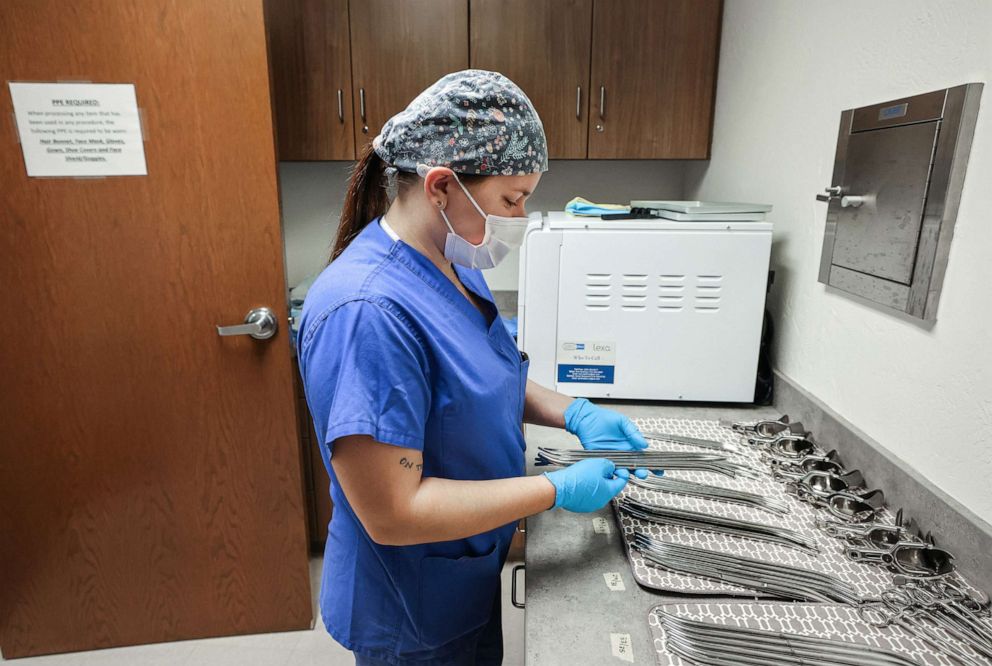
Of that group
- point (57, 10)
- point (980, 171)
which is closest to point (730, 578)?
point (980, 171)

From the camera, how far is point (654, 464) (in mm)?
1051

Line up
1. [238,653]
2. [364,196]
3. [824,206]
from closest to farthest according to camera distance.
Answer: [364,196], [824,206], [238,653]

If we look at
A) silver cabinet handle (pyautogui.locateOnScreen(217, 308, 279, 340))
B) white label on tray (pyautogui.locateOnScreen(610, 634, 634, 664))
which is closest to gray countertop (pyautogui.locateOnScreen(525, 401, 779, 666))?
white label on tray (pyautogui.locateOnScreen(610, 634, 634, 664))

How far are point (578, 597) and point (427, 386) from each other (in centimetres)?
35

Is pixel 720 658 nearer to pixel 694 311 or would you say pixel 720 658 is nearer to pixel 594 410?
pixel 594 410

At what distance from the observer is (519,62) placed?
6.08 feet

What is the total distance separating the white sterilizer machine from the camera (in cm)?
133

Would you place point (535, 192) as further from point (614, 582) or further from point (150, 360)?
point (614, 582)

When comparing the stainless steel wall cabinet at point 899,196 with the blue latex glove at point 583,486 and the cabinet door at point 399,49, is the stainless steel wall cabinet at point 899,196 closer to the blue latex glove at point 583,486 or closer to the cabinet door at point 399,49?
the blue latex glove at point 583,486

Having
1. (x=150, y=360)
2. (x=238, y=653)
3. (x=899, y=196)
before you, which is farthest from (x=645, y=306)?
(x=238, y=653)

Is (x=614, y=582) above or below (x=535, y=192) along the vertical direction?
below

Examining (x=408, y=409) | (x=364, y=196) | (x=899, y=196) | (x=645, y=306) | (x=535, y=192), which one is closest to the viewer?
(x=408, y=409)

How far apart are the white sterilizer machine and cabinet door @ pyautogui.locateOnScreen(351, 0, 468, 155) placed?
794 mm

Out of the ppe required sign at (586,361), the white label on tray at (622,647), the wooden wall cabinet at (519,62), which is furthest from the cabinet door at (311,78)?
the white label on tray at (622,647)
